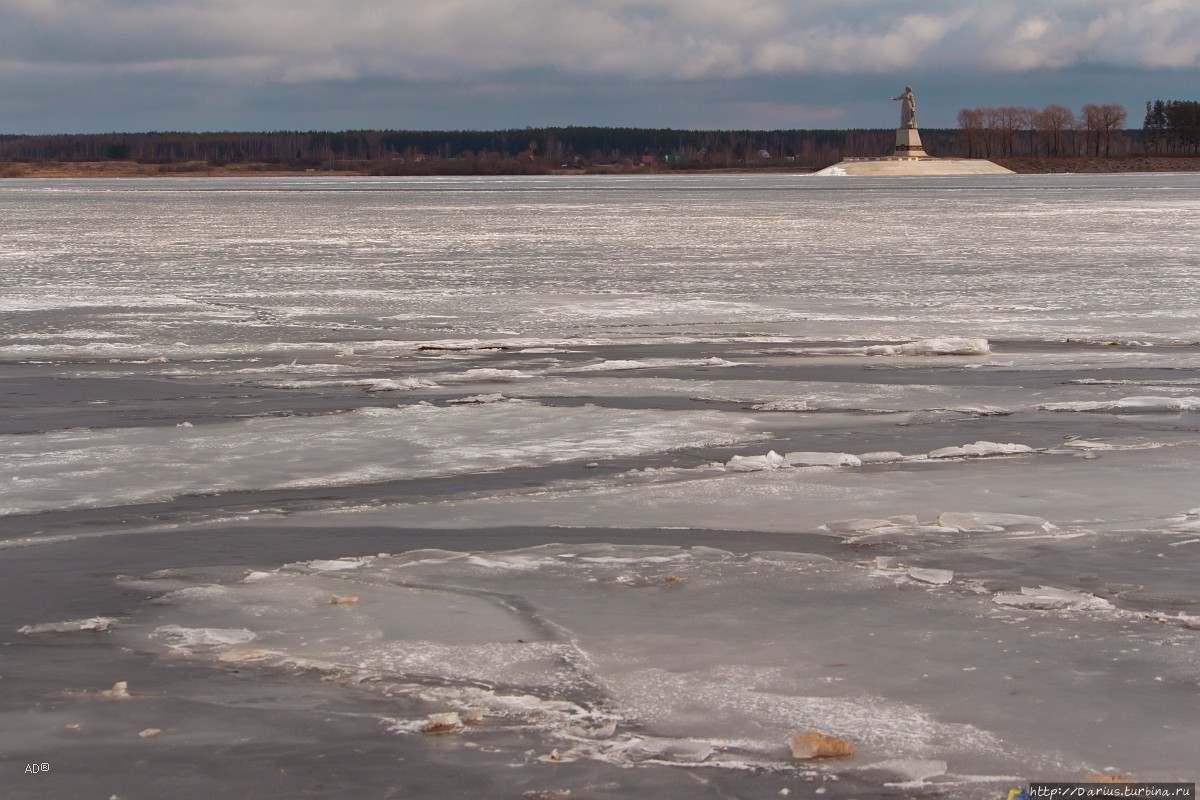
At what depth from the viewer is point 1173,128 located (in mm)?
175000

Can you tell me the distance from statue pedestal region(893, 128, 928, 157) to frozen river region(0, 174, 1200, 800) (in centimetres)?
13117

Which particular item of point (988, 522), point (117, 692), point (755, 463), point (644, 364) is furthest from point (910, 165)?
point (117, 692)

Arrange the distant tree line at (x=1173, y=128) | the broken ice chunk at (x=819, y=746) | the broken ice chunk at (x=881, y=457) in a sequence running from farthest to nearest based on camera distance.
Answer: the distant tree line at (x=1173, y=128)
the broken ice chunk at (x=881, y=457)
the broken ice chunk at (x=819, y=746)

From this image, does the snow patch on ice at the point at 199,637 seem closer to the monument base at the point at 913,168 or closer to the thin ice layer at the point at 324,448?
the thin ice layer at the point at 324,448

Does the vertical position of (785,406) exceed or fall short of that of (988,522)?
it exceeds it

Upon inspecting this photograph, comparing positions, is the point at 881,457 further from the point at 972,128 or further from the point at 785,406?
the point at 972,128

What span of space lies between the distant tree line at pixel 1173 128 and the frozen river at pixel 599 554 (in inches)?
6841

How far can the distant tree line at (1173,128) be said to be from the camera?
171 meters

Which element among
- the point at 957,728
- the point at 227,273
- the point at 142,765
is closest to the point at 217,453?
the point at 142,765

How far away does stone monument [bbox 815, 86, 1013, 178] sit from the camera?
13700cm

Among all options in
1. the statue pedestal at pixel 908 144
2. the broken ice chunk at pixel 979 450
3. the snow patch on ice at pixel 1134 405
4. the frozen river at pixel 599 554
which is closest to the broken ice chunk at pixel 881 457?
the frozen river at pixel 599 554

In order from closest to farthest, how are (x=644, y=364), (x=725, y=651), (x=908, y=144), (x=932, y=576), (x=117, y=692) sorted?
(x=117, y=692), (x=725, y=651), (x=932, y=576), (x=644, y=364), (x=908, y=144)

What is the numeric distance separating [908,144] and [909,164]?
5.88m

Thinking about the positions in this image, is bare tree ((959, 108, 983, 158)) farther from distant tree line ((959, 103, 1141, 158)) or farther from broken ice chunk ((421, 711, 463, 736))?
broken ice chunk ((421, 711, 463, 736))
